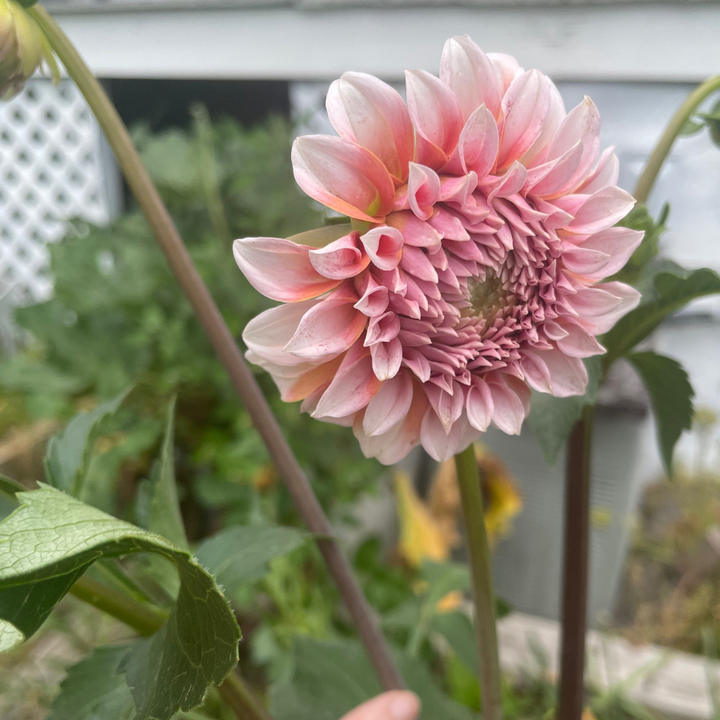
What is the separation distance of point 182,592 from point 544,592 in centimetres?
90

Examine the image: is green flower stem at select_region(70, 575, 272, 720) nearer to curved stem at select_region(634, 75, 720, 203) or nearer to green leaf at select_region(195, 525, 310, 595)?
green leaf at select_region(195, 525, 310, 595)

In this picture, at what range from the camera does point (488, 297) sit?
20cm

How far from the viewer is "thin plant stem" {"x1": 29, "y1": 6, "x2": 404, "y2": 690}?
0.22 m

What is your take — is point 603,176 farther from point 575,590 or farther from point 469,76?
point 575,590

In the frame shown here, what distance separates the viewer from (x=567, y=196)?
187 mm

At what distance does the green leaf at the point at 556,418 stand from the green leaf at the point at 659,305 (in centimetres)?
5

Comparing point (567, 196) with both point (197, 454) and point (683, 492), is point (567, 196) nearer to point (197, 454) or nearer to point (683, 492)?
point (197, 454)

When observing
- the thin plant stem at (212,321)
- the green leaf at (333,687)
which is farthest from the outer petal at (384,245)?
the green leaf at (333,687)

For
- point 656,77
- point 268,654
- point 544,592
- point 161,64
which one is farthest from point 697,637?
point 161,64

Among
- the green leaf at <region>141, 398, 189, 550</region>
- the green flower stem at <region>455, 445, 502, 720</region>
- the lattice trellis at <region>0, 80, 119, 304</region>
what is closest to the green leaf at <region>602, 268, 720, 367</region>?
the green flower stem at <region>455, 445, 502, 720</region>

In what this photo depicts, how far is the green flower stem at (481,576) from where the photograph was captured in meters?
0.21

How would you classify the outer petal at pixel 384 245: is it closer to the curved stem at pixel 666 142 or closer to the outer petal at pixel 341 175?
the outer petal at pixel 341 175

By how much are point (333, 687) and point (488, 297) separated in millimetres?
292

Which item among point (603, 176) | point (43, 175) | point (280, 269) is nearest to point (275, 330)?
point (280, 269)
